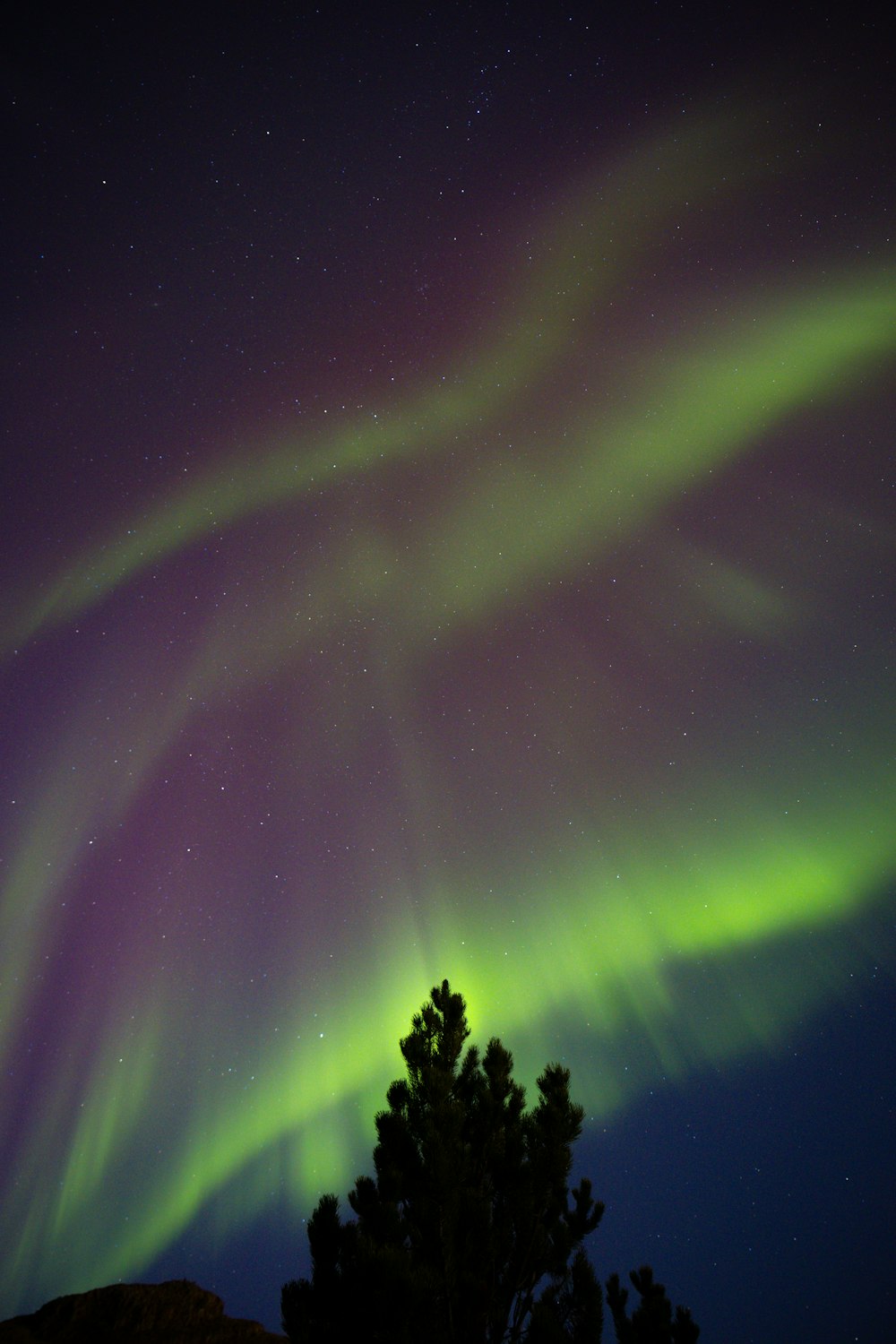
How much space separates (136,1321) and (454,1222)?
10449 millimetres

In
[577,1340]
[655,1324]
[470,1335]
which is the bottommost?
[655,1324]

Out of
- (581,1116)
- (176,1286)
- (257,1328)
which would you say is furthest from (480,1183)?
(176,1286)

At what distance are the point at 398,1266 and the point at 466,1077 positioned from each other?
9.37ft

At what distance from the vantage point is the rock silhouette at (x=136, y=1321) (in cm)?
1209

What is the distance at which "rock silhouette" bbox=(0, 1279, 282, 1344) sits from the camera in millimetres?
12094

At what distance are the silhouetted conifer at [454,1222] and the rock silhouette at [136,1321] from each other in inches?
304

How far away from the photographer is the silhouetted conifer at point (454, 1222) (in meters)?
5.78

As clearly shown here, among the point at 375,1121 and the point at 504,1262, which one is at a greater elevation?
the point at 375,1121

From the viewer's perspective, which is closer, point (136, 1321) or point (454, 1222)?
point (454, 1222)

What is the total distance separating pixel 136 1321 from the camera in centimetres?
1258

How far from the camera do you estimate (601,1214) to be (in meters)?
8.04

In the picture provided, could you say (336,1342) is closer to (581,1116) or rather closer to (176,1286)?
(581,1116)

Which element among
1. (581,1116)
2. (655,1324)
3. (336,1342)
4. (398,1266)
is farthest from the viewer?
(655,1324)

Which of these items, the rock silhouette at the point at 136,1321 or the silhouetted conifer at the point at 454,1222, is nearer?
the silhouetted conifer at the point at 454,1222
